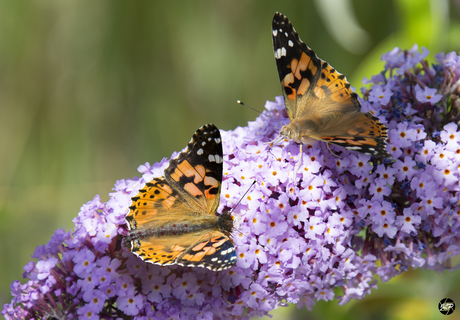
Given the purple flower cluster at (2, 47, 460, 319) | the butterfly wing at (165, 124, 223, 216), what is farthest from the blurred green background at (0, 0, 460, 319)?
the butterfly wing at (165, 124, 223, 216)

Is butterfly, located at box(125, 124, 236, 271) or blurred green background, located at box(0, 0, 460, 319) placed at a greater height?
blurred green background, located at box(0, 0, 460, 319)

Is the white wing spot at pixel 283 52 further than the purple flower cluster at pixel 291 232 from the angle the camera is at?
Yes

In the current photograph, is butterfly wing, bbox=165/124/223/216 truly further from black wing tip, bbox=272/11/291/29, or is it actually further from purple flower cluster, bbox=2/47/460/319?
black wing tip, bbox=272/11/291/29

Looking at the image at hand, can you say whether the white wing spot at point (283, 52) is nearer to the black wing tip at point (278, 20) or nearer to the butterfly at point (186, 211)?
the black wing tip at point (278, 20)

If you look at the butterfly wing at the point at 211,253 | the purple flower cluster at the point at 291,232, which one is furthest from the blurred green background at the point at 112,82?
the butterfly wing at the point at 211,253

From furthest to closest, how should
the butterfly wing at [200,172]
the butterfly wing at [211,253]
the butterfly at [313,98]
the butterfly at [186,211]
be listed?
1. the butterfly at [313,98]
2. the butterfly wing at [200,172]
3. the butterfly at [186,211]
4. the butterfly wing at [211,253]

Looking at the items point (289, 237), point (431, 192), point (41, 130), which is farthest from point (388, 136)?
point (41, 130)
